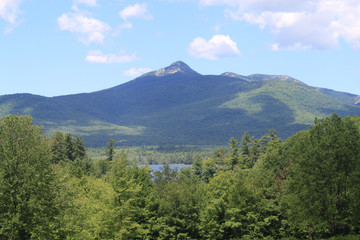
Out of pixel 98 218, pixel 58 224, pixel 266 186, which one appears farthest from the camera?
pixel 266 186

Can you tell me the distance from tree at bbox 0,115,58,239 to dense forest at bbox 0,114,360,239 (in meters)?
0.08

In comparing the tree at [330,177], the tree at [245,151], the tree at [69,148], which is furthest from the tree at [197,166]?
the tree at [330,177]

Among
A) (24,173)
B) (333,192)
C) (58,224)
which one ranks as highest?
(24,173)

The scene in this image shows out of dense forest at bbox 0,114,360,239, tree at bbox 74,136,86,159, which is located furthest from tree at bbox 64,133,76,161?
dense forest at bbox 0,114,360,239

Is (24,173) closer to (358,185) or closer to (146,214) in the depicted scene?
(146,214)

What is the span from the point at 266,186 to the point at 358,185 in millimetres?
22278

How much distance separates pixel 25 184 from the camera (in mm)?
29312

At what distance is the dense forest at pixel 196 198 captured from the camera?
98.0 ft

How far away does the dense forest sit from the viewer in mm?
29875

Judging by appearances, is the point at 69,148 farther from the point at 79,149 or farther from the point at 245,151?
the point at 245,151

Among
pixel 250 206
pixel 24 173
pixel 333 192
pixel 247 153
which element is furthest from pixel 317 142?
pixel 247 153

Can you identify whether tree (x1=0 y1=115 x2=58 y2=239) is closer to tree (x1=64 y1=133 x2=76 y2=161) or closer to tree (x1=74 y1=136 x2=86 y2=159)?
tree (x1=64 y1=133 x2=76 y2=161)

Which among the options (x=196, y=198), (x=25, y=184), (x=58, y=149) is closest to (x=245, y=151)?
(x=196, y=198)

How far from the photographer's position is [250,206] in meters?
52.0
